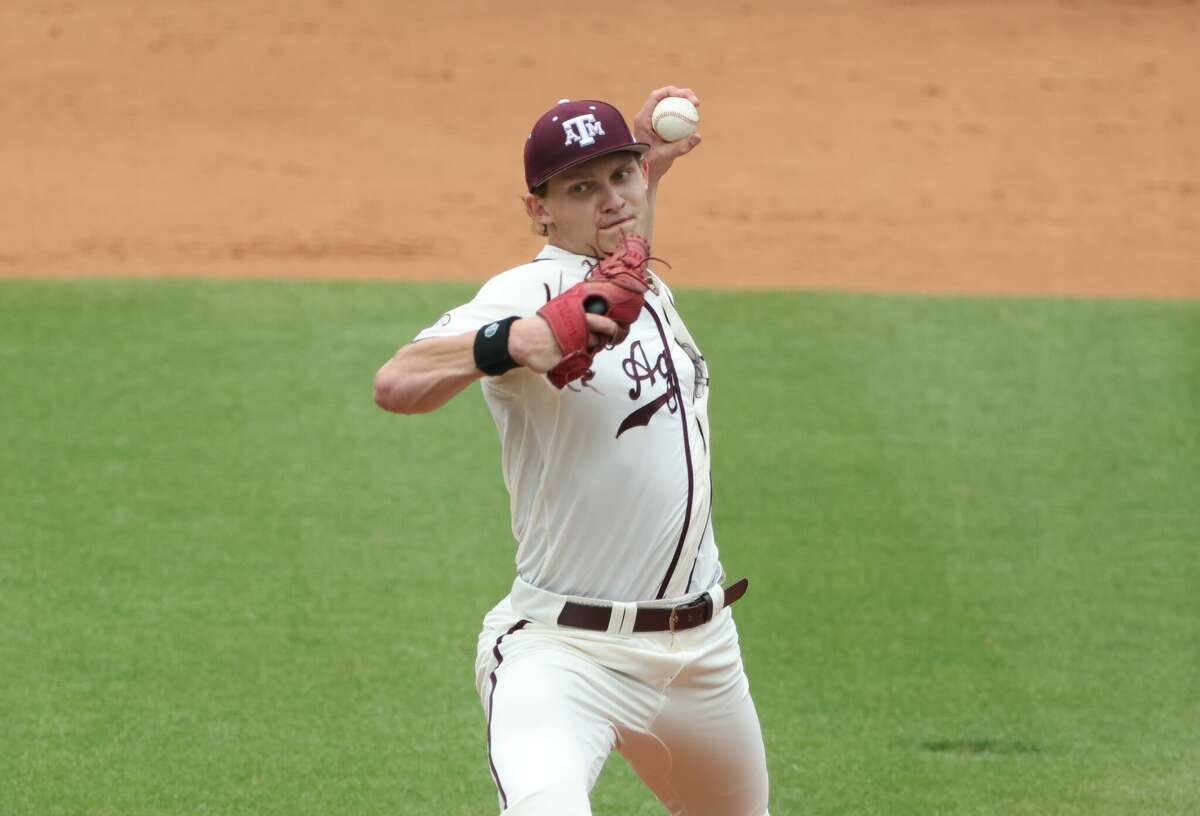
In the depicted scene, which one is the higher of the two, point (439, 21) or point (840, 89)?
point (439, 21)

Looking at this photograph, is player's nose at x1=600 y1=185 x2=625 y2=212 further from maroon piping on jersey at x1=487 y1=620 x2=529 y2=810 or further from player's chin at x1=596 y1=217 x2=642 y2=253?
maroon piping on jersey at x1=487 y1=620 x2=529 y2=810

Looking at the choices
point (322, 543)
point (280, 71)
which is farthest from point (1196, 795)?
point (280, 71)

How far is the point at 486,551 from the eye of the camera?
26.8 ft

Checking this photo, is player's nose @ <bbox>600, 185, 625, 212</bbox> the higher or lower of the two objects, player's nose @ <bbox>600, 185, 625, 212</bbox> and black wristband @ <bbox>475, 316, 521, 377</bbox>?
the higher

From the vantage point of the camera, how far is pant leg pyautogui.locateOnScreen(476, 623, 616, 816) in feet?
12.4

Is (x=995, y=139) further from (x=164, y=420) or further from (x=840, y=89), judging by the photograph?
(x=164, y=420)

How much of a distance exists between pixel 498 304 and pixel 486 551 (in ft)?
13.9

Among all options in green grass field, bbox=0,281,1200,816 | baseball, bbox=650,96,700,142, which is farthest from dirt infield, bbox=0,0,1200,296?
baseball, bbox=650,96,700,142

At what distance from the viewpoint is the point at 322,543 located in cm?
819

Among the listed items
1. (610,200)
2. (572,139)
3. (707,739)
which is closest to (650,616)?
(707,739)

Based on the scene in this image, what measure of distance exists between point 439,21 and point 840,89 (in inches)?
173

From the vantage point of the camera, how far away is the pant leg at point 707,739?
4.20 meters

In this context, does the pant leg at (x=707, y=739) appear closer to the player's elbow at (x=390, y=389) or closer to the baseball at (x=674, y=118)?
the player's elbow at (x=390, y=389)

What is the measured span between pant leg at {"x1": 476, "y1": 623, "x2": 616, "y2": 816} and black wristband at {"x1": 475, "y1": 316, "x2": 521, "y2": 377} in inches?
28.5
